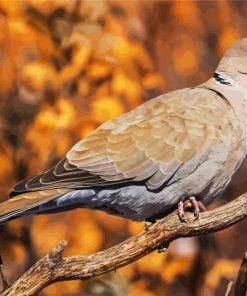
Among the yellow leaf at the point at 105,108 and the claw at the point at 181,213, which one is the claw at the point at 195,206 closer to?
the claw at the point at 181,213

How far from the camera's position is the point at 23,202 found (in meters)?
2.26

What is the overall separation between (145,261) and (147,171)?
2.27m

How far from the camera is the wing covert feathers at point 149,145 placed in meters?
2.41

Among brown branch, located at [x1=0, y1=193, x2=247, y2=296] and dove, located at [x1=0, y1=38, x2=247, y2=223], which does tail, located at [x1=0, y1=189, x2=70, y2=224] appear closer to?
dove, located at [x1=0, y1=38, x2=247, y2=223]

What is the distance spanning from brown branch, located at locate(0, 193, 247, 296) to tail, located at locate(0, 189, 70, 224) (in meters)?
0.15

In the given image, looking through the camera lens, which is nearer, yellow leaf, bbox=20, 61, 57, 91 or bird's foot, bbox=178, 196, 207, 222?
bird's foot, bbox=178, 196, 207, 222

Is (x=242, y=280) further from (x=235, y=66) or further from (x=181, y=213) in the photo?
(x=235, y=66)

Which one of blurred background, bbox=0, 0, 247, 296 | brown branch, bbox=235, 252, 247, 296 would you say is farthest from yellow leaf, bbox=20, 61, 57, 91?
brown branch, bbox=235, 252, 247, 296

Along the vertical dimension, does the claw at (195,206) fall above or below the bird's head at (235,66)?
below

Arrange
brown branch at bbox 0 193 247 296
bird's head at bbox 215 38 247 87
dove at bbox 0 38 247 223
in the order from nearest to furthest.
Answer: brown branch at bbox 0 193 247 296 < dove at bbox 0 38 247 223 < bird's head at bbox 215 38 247 87

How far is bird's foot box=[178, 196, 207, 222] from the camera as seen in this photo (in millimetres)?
2260

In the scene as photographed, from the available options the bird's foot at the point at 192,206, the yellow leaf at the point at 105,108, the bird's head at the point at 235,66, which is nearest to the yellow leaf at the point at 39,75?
the yellow leaf at the point at 105,108

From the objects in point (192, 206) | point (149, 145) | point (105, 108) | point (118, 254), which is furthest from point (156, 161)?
point (105, 108)

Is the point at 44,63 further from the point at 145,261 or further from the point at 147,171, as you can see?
the point at 147,171
